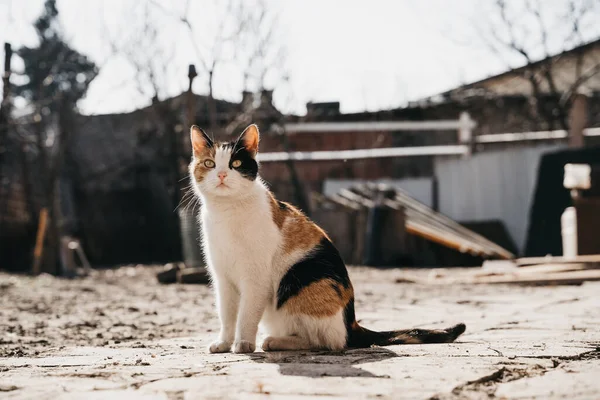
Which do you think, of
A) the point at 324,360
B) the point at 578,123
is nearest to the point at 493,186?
the point at 578,123

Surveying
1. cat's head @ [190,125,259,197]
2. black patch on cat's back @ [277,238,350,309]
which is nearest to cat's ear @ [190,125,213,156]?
cat's head @ [190,125,259,197]

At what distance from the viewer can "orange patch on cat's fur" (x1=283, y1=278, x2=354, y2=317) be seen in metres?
3.36

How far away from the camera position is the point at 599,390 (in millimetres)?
2195

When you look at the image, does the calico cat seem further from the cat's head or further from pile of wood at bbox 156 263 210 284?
pile of wood at bbox 156 263 210 284

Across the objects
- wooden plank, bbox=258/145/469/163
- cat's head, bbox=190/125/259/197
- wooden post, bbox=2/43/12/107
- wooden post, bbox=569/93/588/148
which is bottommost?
cat's head, bbox=190/125/259/197

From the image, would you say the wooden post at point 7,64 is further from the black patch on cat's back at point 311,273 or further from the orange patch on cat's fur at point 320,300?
the orange patch on cat's fur at point 320,300

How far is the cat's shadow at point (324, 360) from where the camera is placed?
260 centimetres

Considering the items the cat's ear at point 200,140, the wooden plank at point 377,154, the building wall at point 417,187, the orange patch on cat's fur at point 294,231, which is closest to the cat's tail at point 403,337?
the orange patch on cat's fur at point 294,231

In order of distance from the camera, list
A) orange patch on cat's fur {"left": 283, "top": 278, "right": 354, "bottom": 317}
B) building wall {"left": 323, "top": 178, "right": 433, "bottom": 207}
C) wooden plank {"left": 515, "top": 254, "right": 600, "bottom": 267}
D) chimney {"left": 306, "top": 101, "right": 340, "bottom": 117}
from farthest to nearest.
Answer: chimney {"left": 306, "top": 101, "right": 340, "bottom": 117} → building wall {"left": 323, "top": 178, "right": 433, "bottom": 207} → wooden plank {"left": 515, "top": 254, "right": 600, "bottom": 267} → orange patch on cat's fur {"left": 283, "top": 278, "right": 354, "bottom": 317}

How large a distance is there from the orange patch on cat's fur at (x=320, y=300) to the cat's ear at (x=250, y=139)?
786 millimetres

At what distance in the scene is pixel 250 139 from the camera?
12.2ft

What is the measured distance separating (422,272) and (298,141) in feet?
27.3

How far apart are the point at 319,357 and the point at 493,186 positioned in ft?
34.7

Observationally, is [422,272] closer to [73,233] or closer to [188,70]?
[188,70]
